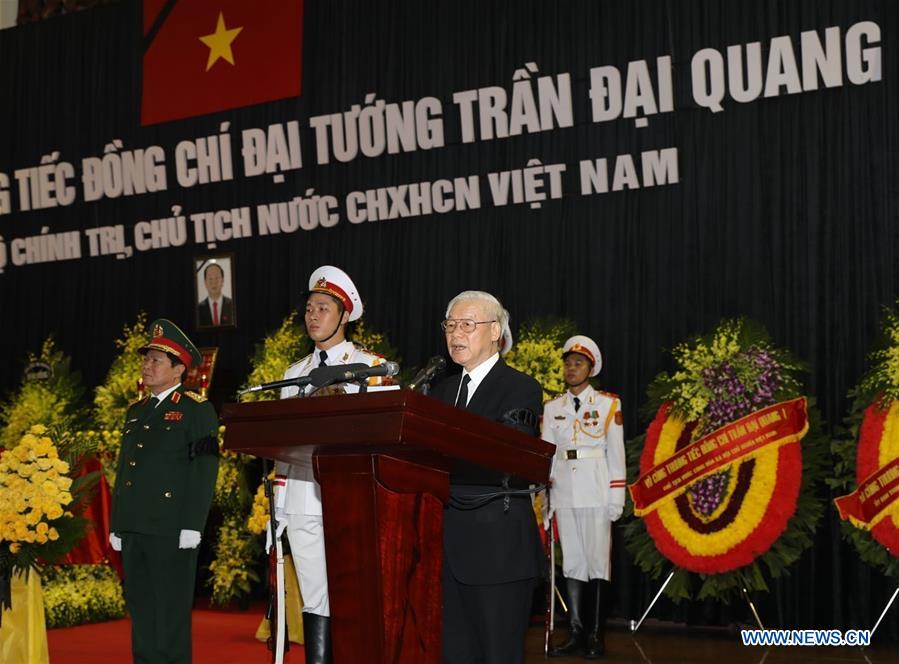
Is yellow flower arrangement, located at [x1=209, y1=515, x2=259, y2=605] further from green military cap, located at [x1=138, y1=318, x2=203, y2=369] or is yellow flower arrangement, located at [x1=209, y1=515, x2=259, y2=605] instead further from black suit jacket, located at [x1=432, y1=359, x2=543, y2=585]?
black suit jacket, located at [x1=432, y1=359, x2=543, y2=585]

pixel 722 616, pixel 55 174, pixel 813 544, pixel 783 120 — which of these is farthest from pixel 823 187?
pixel 55 174

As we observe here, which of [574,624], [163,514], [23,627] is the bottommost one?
[574,624]

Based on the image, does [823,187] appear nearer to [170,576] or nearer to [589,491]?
[589,491]

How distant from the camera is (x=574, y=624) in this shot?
5918 mm

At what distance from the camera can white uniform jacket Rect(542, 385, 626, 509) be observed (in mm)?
6027

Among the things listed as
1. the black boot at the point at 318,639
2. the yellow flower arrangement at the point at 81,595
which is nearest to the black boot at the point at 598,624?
the black boot at the point at 318,639

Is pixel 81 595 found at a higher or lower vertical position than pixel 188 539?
lower

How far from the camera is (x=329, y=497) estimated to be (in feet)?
7.66

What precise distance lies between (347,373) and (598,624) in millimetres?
3875

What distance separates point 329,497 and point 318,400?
231 mm

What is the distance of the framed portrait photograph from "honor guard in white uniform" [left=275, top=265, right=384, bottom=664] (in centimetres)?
484

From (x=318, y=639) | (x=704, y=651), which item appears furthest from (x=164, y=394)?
(x=704, y=651)

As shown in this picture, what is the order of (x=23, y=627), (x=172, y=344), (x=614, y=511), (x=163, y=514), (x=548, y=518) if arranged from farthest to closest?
(x=614, y=511) → (x=548, y=518) → (x=23, y=627) → (x=172, y=344) → (x=163, y=514)

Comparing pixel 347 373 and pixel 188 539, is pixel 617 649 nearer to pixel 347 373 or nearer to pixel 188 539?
pixel 188 539
